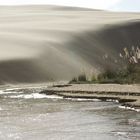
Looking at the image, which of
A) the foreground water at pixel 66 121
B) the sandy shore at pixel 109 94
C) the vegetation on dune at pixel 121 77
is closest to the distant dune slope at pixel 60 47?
the vegetation on dune at pixel 121 77

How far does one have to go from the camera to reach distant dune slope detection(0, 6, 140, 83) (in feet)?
151

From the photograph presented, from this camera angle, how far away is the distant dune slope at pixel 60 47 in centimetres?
4603

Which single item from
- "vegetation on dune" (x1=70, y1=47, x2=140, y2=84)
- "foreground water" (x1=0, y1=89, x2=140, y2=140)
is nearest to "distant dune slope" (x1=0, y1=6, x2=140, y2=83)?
"vegetation on dune" (x1=70, y1=47, x2=140, y2=84)

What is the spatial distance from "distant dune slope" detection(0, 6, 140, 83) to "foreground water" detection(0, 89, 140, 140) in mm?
20191

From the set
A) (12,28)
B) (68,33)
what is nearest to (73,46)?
(68,33)

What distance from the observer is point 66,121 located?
1716 cm

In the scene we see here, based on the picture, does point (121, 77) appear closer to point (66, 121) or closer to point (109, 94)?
point (109, 94)

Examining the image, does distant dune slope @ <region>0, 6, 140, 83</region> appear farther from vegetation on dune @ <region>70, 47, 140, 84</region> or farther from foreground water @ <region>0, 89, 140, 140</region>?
foreground water @ <region>0, 89, 140, 140</region>

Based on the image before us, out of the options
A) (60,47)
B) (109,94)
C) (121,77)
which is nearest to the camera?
(109,94)

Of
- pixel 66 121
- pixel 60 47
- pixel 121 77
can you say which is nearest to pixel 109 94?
pixel 66 121

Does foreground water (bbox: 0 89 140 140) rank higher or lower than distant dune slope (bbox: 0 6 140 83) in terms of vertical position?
lower

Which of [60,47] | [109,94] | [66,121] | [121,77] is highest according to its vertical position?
[60,47]

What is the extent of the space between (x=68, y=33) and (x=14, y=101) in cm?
3900

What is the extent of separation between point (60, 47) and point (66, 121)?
38605 mm
